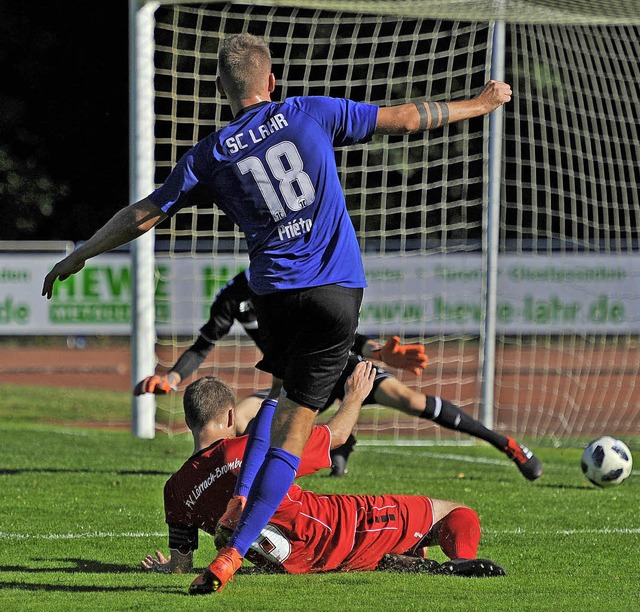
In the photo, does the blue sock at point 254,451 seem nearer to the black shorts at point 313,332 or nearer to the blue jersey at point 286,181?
the black shorts at point 313,332

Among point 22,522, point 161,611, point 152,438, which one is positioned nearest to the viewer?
point 161,611

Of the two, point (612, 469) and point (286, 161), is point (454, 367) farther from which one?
point (286, 161)

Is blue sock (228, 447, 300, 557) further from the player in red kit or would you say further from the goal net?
the goal net

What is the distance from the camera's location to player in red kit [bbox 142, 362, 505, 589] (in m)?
4.87

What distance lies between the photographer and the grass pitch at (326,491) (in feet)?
14.6

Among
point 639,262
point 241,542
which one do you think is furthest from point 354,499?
point 639,262

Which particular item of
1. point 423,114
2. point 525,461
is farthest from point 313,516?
point 525,461

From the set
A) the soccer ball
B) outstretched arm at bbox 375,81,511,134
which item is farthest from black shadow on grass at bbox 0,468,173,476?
outstretched arm at bbox 375,81,511,134

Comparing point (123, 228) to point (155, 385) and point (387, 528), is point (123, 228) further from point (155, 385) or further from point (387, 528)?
point (155, 385)

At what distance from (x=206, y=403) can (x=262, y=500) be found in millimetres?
720

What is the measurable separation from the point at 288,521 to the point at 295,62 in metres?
8.41

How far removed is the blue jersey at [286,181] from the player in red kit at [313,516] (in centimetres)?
68

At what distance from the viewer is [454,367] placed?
19266mm

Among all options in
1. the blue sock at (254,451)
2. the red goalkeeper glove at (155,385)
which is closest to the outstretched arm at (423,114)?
the blue sock at (254,451)
